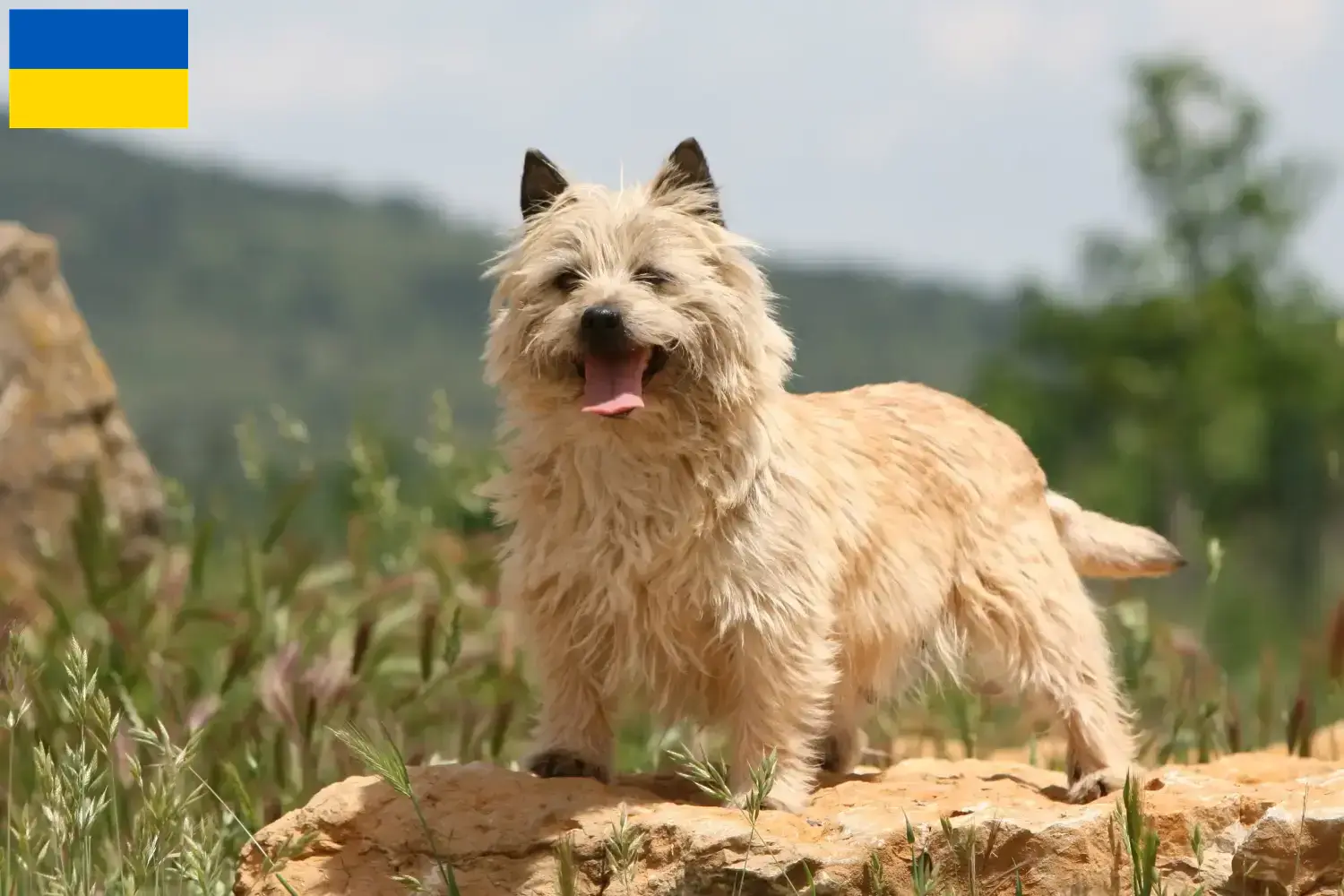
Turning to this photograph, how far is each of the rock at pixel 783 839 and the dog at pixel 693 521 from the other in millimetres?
348

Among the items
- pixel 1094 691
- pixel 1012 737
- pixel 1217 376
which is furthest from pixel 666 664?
pixel 1217 376

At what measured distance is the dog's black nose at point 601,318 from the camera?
4926 millimetres

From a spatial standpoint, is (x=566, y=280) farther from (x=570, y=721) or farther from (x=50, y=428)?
(x=50, y=428)

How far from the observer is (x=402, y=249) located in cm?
7575

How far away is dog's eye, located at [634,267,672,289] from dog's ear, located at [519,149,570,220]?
1.72 feet

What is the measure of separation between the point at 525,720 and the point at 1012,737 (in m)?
3.45

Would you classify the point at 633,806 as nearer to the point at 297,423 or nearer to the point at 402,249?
the point at 297,423

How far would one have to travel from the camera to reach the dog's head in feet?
16.5

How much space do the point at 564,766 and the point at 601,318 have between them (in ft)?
5.27

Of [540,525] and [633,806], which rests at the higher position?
[540,525]

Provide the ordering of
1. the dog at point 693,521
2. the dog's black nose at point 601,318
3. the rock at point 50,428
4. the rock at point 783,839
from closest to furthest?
the rock at point 783,839
the dog's black nose at point 601,318
the dog at point 693,521
the rock at point 50,428

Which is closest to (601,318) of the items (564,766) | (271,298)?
(564,766)

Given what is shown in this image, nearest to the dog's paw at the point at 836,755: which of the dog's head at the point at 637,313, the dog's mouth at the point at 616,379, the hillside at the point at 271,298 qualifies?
the dog's head at the point at 637,313

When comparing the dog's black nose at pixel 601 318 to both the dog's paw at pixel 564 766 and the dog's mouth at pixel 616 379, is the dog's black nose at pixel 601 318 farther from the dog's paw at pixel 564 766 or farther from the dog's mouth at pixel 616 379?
the dog's paw at pixel 564 766
